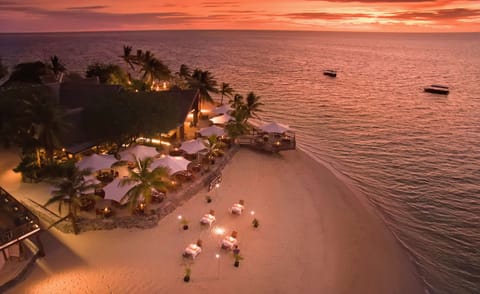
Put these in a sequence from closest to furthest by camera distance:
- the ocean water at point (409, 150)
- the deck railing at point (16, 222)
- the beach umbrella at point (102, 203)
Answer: the deck railing at point (16, 222)
the beach umbrella at point (102, 203)
the ocean water at point (409, 150)

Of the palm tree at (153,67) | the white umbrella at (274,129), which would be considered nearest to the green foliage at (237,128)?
the white umbrella at (274,129)

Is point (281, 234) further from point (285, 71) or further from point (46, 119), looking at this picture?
point (285, 71)

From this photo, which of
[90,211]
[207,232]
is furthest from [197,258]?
[90,211]

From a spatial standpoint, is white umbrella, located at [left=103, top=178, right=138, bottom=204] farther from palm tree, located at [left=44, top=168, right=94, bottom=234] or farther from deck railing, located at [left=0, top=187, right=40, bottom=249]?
deck railing, located at [left=0, top=187, right=40, bottom=249]

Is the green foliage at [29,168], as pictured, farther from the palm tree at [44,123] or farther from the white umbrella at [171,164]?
the white umbrella at [171,164]

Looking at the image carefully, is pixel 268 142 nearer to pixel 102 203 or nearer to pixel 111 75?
pixel 102 203

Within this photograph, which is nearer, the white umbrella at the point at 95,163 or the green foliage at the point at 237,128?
the white umbrella at the point at 95,163

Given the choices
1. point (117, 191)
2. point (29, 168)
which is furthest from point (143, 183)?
point (29, 168)
